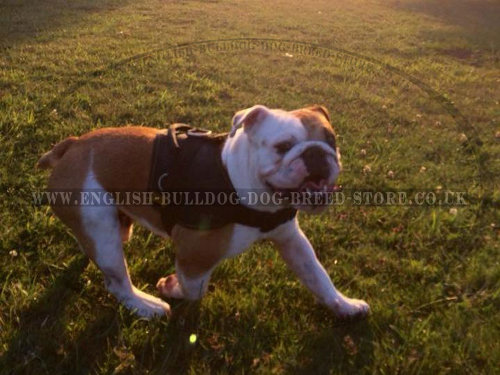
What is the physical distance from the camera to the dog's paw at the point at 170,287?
3.06 m

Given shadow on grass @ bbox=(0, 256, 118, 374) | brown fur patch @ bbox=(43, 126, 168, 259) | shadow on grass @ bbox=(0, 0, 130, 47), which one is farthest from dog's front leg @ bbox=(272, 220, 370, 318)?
shadow on grass @ bbox=(0, 0, 130, 47)

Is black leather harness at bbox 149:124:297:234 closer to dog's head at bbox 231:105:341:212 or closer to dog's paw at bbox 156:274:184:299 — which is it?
dog's head at bbox 231:105:341:212

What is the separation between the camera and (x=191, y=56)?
8102mm

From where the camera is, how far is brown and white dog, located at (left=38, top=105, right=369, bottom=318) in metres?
2.49

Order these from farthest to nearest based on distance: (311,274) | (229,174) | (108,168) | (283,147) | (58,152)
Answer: (58,152) < (311,274) < (108,168) < (229,174) < (283,147)

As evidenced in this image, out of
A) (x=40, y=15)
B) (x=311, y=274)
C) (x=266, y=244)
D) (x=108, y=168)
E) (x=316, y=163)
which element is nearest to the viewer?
(x=316, y=163)

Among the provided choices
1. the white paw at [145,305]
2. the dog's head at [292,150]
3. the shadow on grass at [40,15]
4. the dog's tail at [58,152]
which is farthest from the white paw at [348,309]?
the shadow on grass at [40,15]

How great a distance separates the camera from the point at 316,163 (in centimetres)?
238

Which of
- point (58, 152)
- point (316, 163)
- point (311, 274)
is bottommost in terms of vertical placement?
point (311, 274)


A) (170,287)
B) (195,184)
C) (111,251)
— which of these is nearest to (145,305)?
(170,287)

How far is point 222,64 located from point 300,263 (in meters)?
5.40

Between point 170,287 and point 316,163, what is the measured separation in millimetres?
1334

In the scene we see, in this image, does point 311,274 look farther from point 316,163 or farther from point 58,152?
point 58,152

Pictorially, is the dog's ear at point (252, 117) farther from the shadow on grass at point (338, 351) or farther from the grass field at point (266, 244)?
the shadow on grass at point (338, 351)
